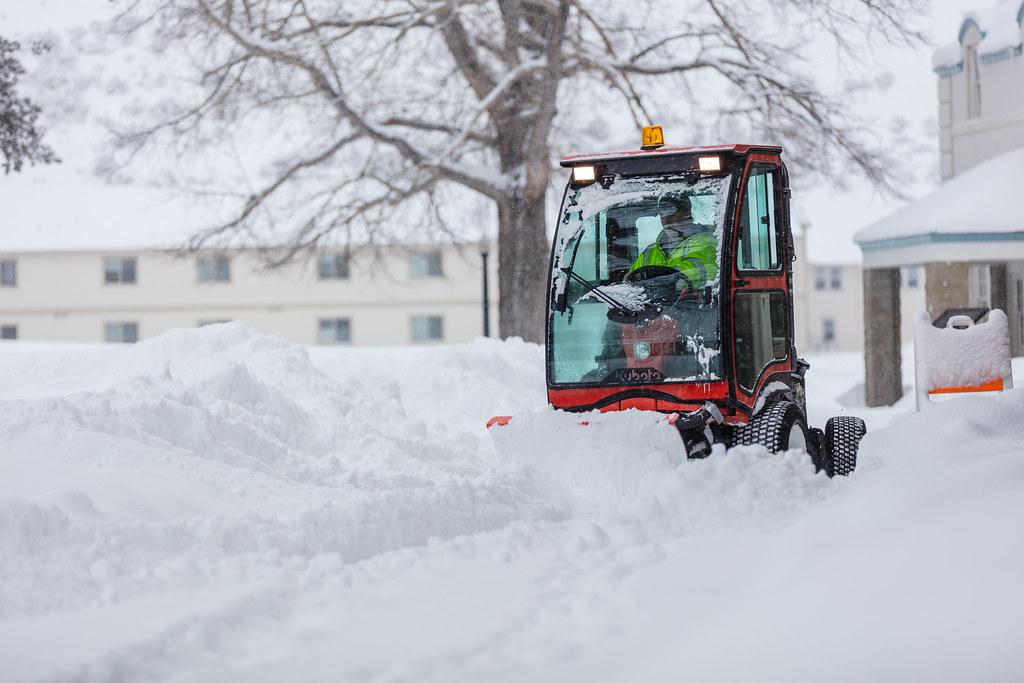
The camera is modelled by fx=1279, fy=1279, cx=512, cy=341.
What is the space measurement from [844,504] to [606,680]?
2761 millimetres

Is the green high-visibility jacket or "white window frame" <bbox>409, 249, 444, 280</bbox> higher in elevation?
"white window frame" <bbox>409, 249, 444, 280</bbox>

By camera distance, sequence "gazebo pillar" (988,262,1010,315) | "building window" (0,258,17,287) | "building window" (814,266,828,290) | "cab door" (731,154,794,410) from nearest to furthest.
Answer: "cab door" (731,154,794,410) → "gazebo pillar" (988,262,1010,315) → "building window" (0,258,17,287) → "building window" (814,266,828,290)

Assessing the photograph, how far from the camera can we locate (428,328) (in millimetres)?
44938

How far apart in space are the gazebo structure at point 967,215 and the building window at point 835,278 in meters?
31.2

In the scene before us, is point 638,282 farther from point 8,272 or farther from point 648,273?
point 8,272

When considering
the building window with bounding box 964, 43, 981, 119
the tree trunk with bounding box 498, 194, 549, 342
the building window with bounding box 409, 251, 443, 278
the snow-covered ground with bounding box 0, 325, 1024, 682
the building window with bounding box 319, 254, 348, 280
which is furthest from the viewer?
the building window with bounding box 409, 251, 443, 278

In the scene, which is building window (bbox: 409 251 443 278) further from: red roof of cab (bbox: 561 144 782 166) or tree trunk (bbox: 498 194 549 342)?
red roof of cab (bbox: 561 144 782 166)

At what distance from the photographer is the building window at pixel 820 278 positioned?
175ft

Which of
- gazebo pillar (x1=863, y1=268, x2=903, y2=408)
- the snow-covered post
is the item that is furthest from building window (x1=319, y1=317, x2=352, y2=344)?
the snow-covered post

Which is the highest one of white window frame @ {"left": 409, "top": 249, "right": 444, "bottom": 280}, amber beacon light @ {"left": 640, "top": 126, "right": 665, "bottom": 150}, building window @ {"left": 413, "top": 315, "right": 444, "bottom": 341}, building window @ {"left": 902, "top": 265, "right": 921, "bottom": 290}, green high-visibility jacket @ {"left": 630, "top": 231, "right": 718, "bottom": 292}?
white window frame @ {"left": 409, "top": 249, "right": 444, "bottom": 280}

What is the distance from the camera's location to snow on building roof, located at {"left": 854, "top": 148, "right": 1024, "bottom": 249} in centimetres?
1842

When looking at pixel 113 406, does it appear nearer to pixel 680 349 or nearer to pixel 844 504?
pixel 680 349

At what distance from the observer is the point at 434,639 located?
16.9ft

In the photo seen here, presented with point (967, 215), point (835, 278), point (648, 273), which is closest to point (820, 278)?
point (835, 278)
